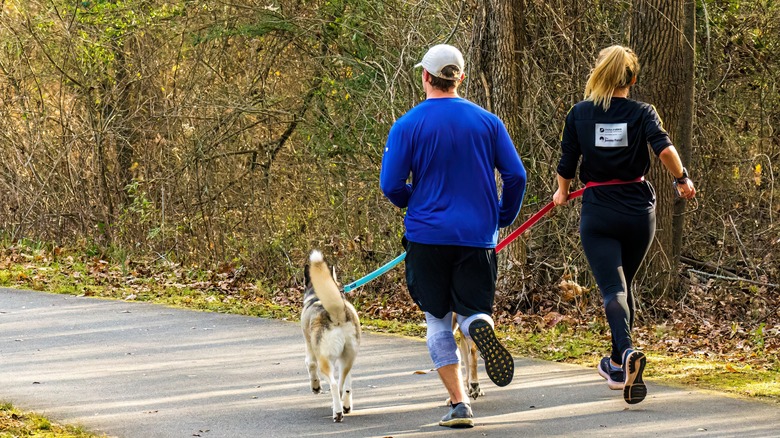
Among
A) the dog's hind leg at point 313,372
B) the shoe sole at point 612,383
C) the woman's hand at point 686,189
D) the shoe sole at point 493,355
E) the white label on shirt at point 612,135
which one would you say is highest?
the white label on shirt at point 612,135

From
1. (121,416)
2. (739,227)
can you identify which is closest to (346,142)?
(739,227)

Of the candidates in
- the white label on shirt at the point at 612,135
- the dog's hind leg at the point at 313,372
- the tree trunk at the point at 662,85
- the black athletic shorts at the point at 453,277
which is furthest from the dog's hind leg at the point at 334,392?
the tree trunk at the point at 662,85

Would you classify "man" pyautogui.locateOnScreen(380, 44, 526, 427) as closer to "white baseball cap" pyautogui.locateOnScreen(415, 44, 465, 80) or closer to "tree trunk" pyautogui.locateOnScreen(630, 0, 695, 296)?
"white baseball cap" pyautogui.locateOnScreen(415, 44, 465, 80)

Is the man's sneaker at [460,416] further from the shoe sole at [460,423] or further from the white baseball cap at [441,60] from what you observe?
the white baseball cap at [441,60]

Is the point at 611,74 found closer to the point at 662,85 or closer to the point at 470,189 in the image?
the point at 470,189

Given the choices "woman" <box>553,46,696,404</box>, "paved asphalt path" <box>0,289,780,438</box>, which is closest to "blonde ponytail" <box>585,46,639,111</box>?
"woman" <box>553,46,696,404</box>

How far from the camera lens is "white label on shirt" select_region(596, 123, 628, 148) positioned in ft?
21.8

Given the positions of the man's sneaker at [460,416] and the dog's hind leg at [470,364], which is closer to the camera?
the man's sneaker at [460,416]

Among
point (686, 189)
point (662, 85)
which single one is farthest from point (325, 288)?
point (662, 85)

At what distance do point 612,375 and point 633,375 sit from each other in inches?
23.8

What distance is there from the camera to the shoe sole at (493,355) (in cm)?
601


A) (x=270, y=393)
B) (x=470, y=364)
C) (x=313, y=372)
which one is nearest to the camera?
(x=470, y=364)

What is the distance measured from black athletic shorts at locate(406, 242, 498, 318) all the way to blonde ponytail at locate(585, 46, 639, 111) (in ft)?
→ 4.07

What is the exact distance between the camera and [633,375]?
639cm
